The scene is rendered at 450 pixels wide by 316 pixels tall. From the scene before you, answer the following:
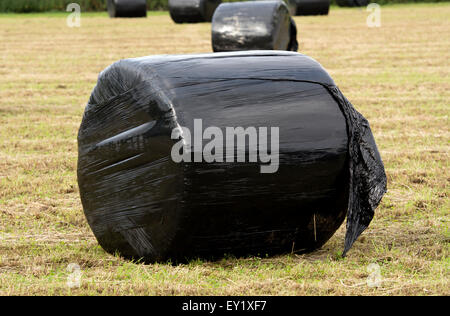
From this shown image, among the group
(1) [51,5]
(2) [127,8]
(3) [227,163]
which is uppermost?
(3) [227,163]

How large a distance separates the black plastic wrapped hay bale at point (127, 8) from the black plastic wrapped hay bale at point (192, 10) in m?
2.68

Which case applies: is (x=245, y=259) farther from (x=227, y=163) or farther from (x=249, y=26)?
(x=249, y=26)

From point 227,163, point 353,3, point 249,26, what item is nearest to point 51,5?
point 353,3

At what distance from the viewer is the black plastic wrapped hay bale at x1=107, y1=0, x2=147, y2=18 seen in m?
24.6

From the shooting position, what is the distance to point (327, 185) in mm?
3801

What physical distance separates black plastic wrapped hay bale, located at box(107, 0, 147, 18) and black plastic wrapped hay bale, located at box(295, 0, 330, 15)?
5.48 meters

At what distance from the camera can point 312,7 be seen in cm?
2378

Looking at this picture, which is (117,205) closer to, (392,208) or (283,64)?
(283,64)

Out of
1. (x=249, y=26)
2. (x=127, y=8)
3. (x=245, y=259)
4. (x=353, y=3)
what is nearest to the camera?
(x=245, y=259)

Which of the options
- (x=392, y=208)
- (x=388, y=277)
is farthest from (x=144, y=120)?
(x=392, y=208)

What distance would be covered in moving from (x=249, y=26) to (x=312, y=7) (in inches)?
454

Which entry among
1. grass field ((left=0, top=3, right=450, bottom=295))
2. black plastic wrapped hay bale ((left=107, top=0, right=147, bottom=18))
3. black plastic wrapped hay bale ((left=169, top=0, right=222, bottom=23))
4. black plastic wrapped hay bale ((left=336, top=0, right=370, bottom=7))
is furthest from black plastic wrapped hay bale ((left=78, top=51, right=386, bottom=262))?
black plastic wrapped hay bale ((left=336, top=0, right=370, bottom=7))

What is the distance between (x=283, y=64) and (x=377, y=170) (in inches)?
31.9

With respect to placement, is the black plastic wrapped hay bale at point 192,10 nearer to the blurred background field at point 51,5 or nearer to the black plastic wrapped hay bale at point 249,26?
the blurred background field at point 51,5
